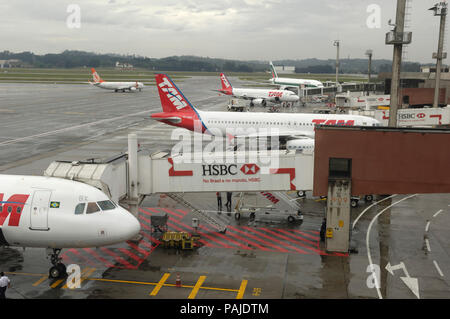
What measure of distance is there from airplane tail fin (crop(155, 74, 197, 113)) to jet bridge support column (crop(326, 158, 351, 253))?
1227 inches

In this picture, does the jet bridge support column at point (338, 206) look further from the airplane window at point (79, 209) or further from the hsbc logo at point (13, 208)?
the hsbc logo at point (13, 208)

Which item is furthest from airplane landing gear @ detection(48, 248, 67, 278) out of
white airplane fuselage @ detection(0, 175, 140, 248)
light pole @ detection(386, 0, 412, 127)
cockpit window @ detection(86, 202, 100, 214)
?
light pole @ detection(386, 0, 412, 127)

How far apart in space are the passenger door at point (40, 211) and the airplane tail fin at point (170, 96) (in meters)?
33.7

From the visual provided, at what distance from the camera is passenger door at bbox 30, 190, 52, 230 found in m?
19.6

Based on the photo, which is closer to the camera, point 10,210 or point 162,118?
point 10,210

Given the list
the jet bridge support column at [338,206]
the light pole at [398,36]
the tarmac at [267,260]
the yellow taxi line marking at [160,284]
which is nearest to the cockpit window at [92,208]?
the tarmac at [267,260]

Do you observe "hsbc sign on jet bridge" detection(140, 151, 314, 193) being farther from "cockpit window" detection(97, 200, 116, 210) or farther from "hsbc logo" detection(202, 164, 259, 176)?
"cockpit window" detection(97, 200, 116, 210)

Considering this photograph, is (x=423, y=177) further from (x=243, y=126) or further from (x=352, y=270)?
(x=243, y=126)

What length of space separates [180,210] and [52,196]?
13.6 metres

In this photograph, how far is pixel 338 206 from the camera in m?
24.3

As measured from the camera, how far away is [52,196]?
20.0 m

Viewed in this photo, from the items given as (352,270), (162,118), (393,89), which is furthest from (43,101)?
(352,270)

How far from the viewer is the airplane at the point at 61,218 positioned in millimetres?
19547

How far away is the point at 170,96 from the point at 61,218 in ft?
114
